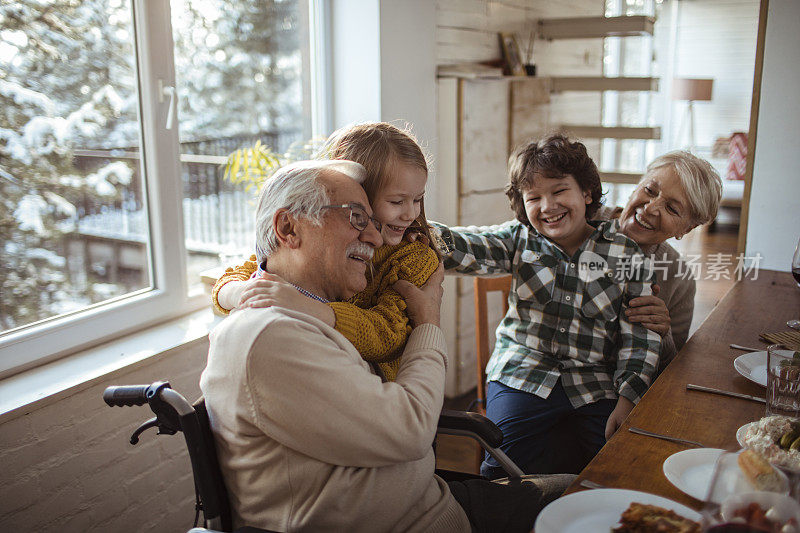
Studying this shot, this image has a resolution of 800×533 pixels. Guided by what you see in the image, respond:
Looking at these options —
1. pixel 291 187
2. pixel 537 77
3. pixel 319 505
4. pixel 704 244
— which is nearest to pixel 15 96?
pixel 291 187

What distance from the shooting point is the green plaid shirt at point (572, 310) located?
1967 millimetres

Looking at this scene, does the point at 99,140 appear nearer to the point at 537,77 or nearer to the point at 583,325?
the point at 583,325

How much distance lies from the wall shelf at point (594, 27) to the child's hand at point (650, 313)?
7.09 feet

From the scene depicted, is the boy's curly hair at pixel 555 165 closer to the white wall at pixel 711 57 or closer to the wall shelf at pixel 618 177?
the wall shelf at pixel 618 177

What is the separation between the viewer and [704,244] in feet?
24.6

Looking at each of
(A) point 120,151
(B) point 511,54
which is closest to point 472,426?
(A) point 120,151

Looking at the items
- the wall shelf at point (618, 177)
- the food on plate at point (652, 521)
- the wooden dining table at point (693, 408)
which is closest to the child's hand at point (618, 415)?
the wooden dining table at point (693, 408)

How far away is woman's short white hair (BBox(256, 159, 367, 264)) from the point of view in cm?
136

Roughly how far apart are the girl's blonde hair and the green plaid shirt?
1.43 feet

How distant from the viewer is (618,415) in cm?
183

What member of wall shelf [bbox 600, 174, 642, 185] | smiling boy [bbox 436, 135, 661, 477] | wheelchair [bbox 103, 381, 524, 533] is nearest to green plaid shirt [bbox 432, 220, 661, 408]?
smiling boy [bbox 436, 135, 661, 477]

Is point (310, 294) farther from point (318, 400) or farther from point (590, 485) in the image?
point (590, 485)

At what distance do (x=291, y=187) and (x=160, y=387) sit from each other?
0.45m

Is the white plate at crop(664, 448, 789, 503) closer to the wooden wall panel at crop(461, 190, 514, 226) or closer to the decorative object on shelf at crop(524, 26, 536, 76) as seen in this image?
the wooden wall panel at crop(461, 190, 514, 226)
